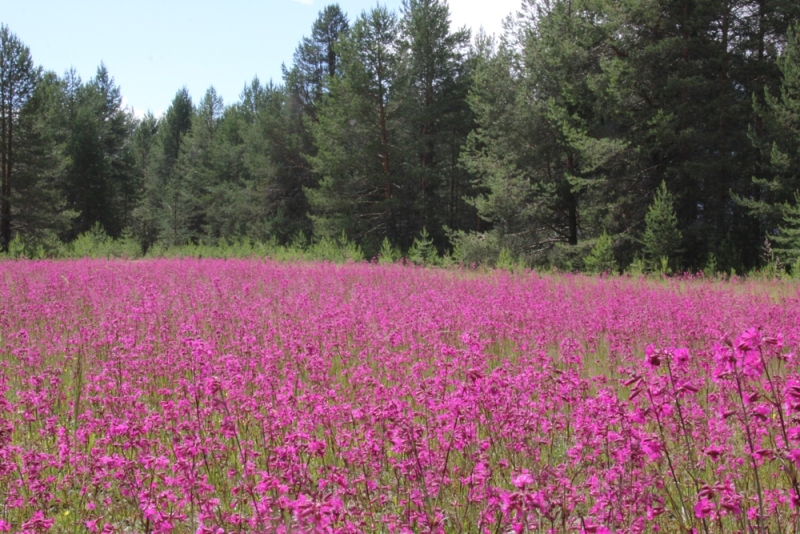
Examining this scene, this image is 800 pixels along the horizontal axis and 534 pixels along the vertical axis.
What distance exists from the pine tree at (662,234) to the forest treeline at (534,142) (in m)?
0.06

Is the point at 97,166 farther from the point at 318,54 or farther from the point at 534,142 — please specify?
the point at 534,142

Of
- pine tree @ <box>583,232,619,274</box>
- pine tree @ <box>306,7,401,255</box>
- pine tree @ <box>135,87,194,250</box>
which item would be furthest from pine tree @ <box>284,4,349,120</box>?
pine tree @ <box>583,232,619,274</box>

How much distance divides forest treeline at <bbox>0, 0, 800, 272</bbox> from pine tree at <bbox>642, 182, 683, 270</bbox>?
0.18ft

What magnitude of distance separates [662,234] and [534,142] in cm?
715

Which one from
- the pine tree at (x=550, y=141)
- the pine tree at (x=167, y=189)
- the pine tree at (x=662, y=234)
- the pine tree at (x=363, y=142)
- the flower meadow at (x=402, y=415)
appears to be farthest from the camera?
the pine tree at (x=167, y=189)

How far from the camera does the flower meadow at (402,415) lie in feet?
7.66

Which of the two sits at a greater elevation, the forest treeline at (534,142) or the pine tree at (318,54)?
the pine tree at (318,54)

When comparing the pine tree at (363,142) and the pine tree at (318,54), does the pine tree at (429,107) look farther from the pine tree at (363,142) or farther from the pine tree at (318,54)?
the pine tree at (318,54)

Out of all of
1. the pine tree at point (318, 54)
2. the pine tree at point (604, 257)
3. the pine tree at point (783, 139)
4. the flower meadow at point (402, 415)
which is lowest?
the flower meadow at point (402, 415)

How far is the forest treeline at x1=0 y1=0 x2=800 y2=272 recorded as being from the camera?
59.4 ft

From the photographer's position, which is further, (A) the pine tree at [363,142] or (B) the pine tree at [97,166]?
(B) the pine tree at [97,166]

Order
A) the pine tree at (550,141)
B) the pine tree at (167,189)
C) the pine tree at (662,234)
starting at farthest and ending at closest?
the pine tree at (167,189) < the pine tree at (550,141) < the pine tree at (662,234)

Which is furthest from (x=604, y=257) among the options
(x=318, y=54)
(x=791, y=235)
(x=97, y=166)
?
(x=97, y=166)

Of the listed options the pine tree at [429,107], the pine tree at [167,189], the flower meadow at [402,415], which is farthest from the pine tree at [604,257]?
the pine tree at [167,189]
